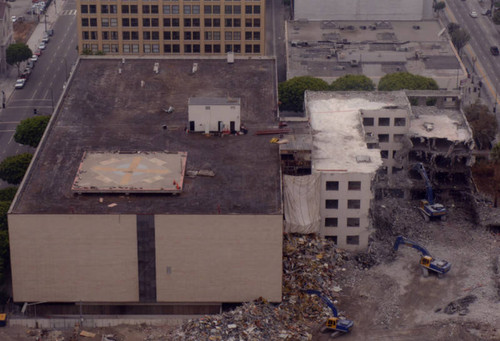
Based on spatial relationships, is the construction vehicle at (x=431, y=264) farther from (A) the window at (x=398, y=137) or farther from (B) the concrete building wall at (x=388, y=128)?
(A) the window at (x=398, y=137)

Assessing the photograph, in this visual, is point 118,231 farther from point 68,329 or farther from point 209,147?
point 209,147

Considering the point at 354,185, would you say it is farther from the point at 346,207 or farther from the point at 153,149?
the point at 153,149

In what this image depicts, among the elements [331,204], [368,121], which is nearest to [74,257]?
[331,204]

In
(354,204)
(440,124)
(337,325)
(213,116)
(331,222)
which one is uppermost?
(213,116)

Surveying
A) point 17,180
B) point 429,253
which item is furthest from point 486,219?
point 17,180

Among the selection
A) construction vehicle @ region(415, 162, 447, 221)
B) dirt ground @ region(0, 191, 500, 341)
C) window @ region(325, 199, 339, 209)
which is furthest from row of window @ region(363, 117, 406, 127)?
window @ region(325, 199, 339, 209)
